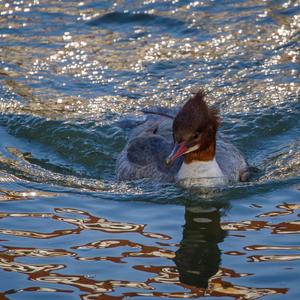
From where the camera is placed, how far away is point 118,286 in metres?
6.99

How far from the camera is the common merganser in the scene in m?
8.91

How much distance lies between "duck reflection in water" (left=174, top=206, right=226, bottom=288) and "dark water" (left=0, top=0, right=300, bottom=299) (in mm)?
16

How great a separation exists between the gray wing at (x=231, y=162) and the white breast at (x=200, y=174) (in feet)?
0.91

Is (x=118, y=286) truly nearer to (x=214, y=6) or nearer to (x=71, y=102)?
(x=71, y=102)

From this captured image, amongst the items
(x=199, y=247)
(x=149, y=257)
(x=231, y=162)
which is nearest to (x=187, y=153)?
(x=231, y=162)

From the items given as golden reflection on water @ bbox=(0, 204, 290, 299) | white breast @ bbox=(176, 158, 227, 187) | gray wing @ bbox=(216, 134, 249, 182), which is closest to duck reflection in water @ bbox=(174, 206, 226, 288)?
golden reflection on water @ bbox=(0, 204, 290, 299)

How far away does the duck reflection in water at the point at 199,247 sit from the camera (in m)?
7.24

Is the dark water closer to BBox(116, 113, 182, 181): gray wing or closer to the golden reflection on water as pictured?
the golden reflection on water

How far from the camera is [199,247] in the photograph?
786 cm

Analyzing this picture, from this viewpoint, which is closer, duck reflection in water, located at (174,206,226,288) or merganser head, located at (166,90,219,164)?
duck reflection in water, located at (174,206,226,288)

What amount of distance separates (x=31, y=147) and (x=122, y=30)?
348cm

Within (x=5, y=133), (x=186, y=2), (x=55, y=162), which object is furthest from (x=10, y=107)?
(x=186, y=2)

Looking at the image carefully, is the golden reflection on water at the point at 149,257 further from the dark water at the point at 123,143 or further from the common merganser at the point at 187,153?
the common merganser at the point at 187,153

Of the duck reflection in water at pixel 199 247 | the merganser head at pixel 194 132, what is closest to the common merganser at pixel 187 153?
the merganser head at pixel 194 132
